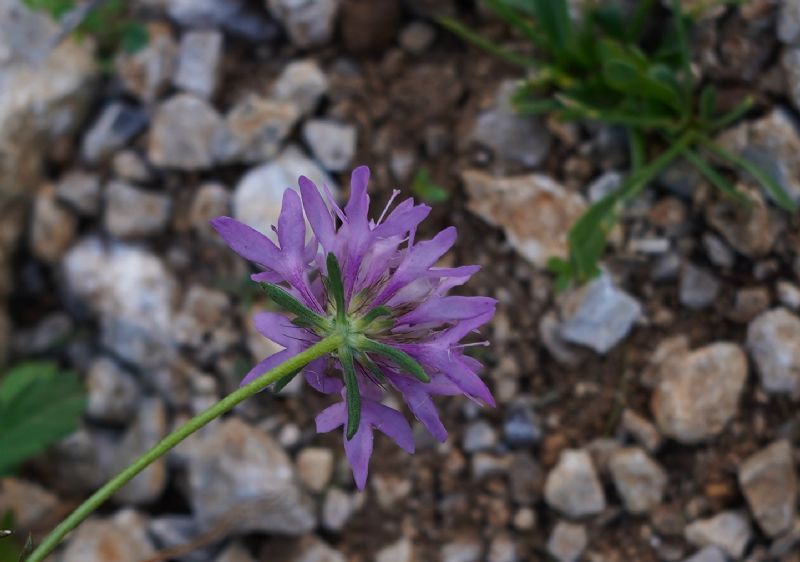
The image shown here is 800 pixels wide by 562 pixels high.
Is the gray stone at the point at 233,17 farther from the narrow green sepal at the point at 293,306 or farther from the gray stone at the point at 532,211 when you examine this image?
the narrow green sepal at the point at 293,306

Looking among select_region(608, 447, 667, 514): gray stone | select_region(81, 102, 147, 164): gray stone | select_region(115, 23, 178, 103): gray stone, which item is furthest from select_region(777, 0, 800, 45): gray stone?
select_region(81, 102, 147, 164): gray stone

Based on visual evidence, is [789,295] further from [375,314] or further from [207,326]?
[207,326]

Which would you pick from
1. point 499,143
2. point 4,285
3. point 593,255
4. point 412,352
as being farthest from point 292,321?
point 4,285

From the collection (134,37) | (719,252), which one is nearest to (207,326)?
(134,37)

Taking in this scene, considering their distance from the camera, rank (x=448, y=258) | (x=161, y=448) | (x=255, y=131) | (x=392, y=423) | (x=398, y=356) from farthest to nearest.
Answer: (x=255, y=131) < (x=448, y=258) < (x=392, y=423) < (x=398, y=356) < (x=161, y=448)

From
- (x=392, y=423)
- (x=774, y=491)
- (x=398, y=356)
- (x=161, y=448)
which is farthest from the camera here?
(x=774, y=491)

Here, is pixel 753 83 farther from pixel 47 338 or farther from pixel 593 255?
pixel 47 338

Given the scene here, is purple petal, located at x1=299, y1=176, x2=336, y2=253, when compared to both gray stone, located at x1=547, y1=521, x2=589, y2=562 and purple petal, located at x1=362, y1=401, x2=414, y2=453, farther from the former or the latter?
gray stone, located at x1=547, y1=521, x2=589, y2=562
